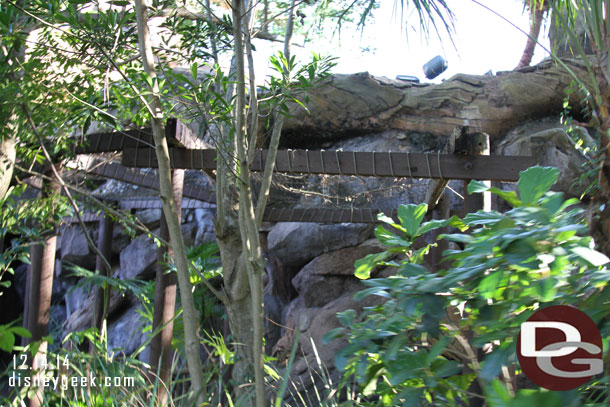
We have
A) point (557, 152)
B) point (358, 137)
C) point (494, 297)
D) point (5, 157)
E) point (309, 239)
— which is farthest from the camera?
point (358, 137)

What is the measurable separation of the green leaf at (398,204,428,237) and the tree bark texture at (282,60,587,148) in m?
6.61

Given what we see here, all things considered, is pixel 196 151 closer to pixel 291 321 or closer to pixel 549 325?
pixel 549 325

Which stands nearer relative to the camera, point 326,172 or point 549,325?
point 549,325

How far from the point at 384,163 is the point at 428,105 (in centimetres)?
492

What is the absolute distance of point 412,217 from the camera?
141 cm

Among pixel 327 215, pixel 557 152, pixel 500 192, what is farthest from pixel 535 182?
pixel 557 152

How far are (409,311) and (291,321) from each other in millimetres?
7086

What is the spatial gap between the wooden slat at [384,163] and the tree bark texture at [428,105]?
4.33 m

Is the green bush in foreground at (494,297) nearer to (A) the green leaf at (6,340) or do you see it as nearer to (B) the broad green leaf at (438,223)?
(B) the broad green leaf at (438,223)

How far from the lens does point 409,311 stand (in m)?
0.94

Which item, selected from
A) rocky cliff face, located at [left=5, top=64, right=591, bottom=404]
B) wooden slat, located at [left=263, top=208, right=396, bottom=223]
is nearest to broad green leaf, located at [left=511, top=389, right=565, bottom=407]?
wooden slat, located at [left=263, top=208, right=396, bottom=223]

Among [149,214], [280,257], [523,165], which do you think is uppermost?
[523,165]

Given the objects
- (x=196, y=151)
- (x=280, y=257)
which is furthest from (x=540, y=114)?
(x=196, y=151)

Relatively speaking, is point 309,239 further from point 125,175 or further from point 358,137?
point 125,175
